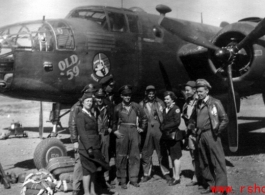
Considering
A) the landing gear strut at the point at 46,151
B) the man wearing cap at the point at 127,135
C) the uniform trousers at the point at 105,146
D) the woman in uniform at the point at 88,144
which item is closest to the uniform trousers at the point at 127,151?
the man wearing cap at the point at 127,135

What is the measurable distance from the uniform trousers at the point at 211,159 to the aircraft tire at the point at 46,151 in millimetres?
3339

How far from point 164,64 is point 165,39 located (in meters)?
0.77

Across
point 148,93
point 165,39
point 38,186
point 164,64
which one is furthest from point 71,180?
point 165,39

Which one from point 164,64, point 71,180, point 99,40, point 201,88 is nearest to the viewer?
point 201,88

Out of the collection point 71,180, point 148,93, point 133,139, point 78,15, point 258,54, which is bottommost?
point 71,180

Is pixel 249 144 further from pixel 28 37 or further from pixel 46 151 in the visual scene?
pixel 28 37

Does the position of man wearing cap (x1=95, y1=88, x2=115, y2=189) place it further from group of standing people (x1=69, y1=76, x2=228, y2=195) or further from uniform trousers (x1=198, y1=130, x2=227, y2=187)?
uniform trousers (x1=198, y1=130, x2=227, y2=187)

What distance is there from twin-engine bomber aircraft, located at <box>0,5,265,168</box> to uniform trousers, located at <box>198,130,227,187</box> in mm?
1856

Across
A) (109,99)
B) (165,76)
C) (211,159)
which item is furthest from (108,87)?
(165,76)

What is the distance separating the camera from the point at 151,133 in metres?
6.80

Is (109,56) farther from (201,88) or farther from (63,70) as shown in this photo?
(201,88)

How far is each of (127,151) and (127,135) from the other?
33cm

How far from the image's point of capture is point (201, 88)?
5.70 metres

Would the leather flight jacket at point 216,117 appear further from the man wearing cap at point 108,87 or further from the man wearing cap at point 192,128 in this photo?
the man wearing cap at point 108,87
